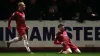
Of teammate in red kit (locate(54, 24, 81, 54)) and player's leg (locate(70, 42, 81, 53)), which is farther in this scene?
player's leg (locate(70, 42, 81, 53))

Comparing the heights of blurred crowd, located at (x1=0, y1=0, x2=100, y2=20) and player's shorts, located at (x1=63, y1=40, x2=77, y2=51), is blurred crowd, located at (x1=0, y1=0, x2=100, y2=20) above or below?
above

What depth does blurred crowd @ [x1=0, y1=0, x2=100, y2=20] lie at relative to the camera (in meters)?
17.5

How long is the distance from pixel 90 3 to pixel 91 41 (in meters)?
1.80

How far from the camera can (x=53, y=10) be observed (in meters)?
17.5

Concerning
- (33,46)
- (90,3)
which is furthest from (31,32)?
(90,3)

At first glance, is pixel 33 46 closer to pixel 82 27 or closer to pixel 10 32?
pixel 10 32

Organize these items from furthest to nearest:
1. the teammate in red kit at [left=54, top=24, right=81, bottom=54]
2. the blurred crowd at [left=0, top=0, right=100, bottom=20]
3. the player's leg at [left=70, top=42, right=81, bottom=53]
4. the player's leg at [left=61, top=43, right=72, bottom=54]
→ the blurred crowd at [left=0, top=0, right=100, bottom=20] → the player's leg at [left=70, top=42, right=81, bottom=53] → the teammate in red kit at [left=54, top=24, right=81, bottom=54] → the player's leg at [left=61, top=43, right=72, bottom=54]

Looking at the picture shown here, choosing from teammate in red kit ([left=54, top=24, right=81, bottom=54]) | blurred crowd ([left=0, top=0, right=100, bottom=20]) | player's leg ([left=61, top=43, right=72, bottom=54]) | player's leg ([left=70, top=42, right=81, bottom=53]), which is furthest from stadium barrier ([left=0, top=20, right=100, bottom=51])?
player's leg ([left=61, top=43, right=72, bottom=54])

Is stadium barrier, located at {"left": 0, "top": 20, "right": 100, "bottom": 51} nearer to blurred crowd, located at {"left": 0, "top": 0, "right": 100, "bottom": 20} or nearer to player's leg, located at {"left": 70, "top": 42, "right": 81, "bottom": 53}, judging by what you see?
blurred crowd, located at {"left": 0, "top": 0, "right": 100, "bottom": 20}

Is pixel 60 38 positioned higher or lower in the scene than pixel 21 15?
lower

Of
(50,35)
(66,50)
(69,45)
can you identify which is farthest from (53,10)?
(66,50)

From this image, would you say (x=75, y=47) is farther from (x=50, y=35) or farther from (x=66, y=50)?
(x=50, y=35)

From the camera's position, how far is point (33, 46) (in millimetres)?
17656

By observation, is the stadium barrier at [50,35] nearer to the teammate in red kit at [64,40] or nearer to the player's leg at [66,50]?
the teammate in red kit at [64,40]
